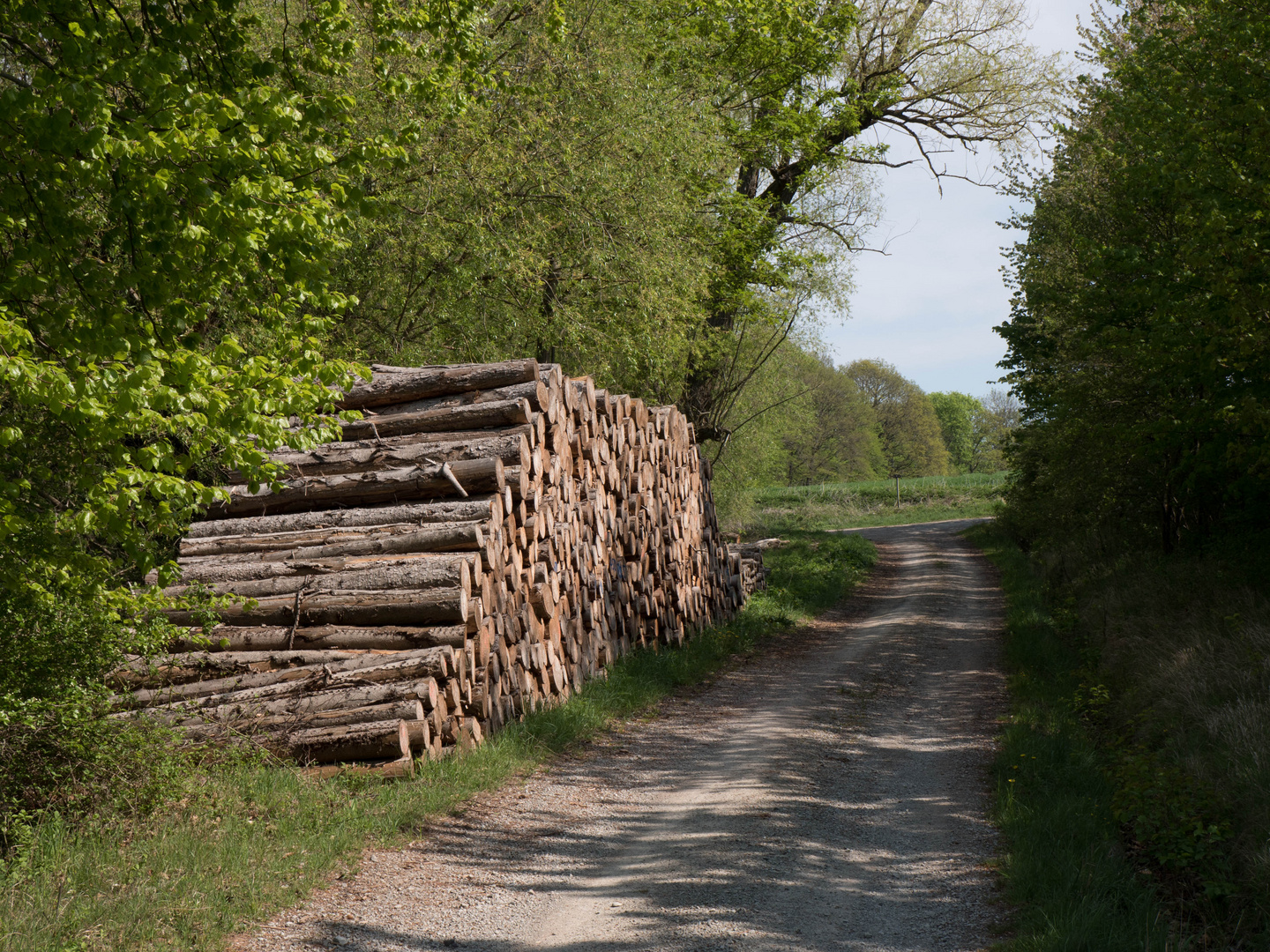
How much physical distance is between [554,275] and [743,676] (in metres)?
7.20

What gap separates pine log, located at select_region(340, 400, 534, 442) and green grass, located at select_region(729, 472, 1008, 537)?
3001 cm

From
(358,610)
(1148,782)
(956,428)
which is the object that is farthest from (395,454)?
(956,428)

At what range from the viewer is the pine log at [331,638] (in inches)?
305

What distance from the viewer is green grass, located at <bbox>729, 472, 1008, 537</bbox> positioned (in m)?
47.2

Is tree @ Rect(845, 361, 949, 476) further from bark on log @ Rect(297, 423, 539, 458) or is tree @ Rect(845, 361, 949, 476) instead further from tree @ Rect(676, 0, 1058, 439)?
bark on log @ Rect(297, 423, 539, 458)

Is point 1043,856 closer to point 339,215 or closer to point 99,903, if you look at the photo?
point 99,903

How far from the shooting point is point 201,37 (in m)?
6.95

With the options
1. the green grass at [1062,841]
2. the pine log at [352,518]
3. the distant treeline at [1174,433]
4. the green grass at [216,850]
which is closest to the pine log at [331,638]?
the green grass at [216,850]

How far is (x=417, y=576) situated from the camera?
805 cm

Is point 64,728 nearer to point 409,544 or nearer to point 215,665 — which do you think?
point 215,665

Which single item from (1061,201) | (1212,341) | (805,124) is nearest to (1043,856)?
(1212,341)

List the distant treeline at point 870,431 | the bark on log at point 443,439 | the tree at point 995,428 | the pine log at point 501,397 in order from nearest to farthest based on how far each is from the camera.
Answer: the bark on log at point 443,439
the pine log at point 501,397
the tree at point 995,428
the distant treeline at point 870,431

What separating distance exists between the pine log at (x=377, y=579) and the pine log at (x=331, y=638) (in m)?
0.36

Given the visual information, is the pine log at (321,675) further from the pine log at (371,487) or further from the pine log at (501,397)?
the pine log at (501,397)
